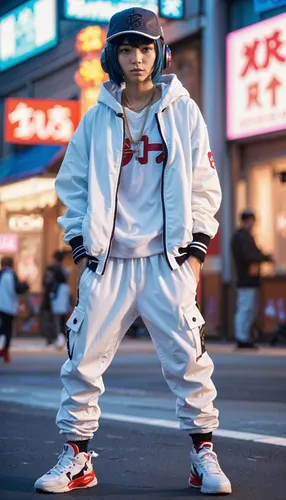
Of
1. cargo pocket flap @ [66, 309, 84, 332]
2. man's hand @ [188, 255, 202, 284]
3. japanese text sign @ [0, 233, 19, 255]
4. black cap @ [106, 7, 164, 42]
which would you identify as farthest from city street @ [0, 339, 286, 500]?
japanese text sign @ [0, 233, 19, 255]

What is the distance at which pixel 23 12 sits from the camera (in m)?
28.0

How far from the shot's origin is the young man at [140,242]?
4820 mm

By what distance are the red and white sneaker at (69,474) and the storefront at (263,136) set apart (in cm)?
1409

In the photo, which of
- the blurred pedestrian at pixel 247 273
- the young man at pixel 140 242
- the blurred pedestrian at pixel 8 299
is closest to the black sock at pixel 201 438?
the young man at pixel 140 242

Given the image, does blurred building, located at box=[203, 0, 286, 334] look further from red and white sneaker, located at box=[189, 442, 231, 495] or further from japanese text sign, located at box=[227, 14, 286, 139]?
red and white sneaker, located at box=[189, 442, 231, 495]

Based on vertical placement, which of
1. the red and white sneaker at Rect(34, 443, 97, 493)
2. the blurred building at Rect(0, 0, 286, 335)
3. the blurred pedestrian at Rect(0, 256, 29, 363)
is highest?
the blurred building at Rect(0, 0, 286, 335)

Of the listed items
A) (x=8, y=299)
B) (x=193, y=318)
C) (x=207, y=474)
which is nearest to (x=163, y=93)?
(x=193, y=318)

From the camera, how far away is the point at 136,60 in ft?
16.2

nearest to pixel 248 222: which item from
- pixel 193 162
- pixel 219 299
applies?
pixel 219 299

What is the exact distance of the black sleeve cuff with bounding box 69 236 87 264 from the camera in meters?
4.91

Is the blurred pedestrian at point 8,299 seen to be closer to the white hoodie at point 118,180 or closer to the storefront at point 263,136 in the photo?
→ the storefront at point 263,136

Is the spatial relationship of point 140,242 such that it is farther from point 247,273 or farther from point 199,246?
point 247,273

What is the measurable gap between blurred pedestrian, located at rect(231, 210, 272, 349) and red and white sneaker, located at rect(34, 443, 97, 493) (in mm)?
10827

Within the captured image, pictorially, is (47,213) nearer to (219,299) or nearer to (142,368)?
(219,299)
